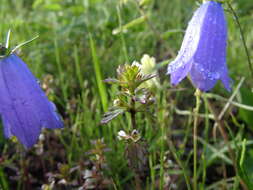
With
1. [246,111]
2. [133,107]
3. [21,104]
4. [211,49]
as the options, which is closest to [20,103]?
[21,104]

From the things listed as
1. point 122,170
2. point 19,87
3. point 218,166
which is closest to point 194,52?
point 19,87

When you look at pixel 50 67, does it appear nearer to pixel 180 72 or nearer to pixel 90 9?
pixel 90 9

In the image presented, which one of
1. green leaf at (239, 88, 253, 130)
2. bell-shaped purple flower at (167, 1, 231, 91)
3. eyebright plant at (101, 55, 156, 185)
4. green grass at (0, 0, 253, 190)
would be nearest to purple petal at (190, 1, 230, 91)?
bell-shaped purple flower at (167, 1, 231, 91)

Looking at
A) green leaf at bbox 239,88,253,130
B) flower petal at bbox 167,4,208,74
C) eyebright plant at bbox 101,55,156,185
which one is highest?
flower petal at bbox 167,4,208,74

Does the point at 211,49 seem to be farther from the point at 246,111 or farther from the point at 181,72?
the point at 246,111

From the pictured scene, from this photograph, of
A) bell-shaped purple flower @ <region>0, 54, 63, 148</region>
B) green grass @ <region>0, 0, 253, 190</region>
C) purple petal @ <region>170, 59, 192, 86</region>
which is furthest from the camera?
green grass @ <region>0, 0, 253, 190</region>

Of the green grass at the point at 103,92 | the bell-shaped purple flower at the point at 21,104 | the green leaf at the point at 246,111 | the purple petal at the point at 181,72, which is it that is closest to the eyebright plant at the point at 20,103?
the bell-shaped purple flower at the point at 21,104

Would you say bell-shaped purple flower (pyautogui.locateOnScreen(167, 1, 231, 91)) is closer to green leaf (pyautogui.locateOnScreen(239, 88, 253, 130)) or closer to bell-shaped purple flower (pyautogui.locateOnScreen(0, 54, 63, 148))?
bell-shaped purple flower (pyautogui.locateOnScreen(0, 54, 63, 148))
